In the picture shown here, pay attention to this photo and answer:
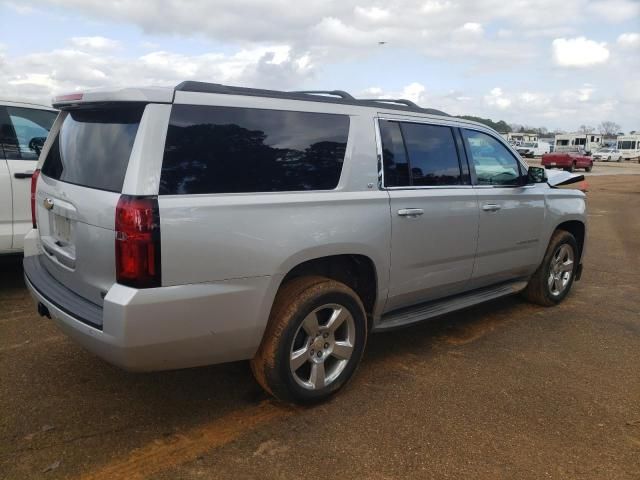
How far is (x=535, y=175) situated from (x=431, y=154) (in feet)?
4.83

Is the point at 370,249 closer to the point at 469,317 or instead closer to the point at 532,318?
the point at 469,317

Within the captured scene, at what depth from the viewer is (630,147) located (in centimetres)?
5838

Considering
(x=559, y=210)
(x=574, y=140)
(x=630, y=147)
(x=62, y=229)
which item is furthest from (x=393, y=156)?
(x=574, y=140)

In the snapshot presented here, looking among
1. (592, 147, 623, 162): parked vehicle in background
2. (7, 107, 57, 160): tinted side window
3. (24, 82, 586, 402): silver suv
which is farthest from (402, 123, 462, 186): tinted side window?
(592, 147, 623, 162): parked vehicle in background

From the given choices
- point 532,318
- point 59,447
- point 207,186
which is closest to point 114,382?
point 59,447

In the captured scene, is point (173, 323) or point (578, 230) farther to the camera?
point (578, 230)

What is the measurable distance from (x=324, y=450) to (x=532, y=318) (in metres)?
3.01

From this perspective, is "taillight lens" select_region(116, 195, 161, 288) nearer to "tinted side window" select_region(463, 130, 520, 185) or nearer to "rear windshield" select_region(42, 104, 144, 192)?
"rear windshield" select_region(42, 104, 144, 192)

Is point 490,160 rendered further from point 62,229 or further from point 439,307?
point 62,229

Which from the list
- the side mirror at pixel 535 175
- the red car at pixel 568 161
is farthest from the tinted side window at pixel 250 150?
the red car at pixel 568 161

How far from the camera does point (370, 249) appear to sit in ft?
11.4

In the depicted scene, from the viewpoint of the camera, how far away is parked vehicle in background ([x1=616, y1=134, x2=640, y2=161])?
57500 mm

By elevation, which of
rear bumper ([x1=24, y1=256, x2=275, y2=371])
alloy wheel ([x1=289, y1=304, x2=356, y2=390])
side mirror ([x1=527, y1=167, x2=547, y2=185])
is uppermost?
side mirror ([x1=527, y1=167, x2=547, y2=185])

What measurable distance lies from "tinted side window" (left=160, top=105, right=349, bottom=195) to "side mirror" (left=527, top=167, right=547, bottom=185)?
88.0 inches
